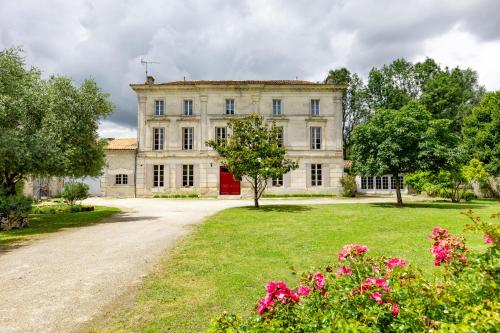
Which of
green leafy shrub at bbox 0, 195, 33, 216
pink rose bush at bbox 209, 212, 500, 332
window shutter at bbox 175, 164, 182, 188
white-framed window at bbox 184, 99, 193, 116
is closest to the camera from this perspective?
pink rose bush at bbox 209, 212, 500, 332

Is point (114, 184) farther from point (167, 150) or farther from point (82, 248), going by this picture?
point (82, 248)

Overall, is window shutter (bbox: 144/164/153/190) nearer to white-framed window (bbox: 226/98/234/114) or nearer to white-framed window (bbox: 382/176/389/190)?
white-framed window (bbox: 226/98/234/114)

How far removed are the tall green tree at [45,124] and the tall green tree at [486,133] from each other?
3230 centimetres

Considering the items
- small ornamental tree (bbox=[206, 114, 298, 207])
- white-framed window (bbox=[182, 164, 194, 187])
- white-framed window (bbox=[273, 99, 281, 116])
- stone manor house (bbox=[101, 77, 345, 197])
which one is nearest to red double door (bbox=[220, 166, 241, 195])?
stone manor house (bbox=[101, 77, 345, 197])

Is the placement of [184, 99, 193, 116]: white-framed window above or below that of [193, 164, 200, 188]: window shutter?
above

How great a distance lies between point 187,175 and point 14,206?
1873 centimetres

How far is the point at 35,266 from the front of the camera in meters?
6.74

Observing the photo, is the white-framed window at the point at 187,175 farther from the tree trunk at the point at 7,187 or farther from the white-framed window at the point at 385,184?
the white-framed window at the point at 385,184

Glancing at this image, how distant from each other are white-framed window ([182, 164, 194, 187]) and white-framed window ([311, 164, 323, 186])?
1130 cm

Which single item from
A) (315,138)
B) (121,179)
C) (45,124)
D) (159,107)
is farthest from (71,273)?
(315,138)

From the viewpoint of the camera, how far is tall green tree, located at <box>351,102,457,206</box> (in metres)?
18.3

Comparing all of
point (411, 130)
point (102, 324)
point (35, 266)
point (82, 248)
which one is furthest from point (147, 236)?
point (411, 130)

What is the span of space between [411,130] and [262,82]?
52.3 ft

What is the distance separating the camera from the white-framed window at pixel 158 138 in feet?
102
